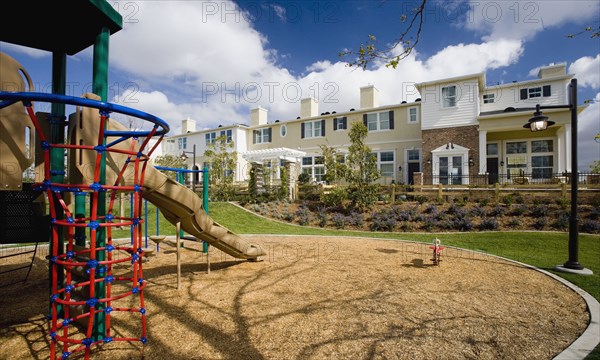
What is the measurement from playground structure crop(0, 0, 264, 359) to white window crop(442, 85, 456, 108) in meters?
21.7

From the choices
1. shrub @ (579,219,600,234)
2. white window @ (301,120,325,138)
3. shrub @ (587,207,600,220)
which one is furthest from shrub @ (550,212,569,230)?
white window @ (301,120,325,138)

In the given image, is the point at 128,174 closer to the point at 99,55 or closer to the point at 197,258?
the point at 99,55

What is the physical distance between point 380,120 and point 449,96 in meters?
5.57

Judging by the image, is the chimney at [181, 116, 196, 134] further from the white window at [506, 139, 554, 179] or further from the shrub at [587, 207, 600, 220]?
the shrub at [587, 207, 600, 220]

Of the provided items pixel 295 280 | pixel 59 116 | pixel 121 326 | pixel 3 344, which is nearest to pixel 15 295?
pixel 3 344

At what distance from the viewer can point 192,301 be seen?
4438 mm

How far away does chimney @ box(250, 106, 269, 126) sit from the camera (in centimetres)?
3294

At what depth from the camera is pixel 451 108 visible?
2145 cm

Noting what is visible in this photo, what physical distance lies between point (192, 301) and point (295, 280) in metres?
1.81

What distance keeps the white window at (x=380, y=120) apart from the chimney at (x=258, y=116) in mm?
12070

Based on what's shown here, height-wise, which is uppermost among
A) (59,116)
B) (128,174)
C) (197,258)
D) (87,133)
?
(59,116)

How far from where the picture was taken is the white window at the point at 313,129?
2803 cm

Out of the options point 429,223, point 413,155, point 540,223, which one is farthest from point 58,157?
point 413,155

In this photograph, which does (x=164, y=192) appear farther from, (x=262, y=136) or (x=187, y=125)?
(x=187, y=125)
